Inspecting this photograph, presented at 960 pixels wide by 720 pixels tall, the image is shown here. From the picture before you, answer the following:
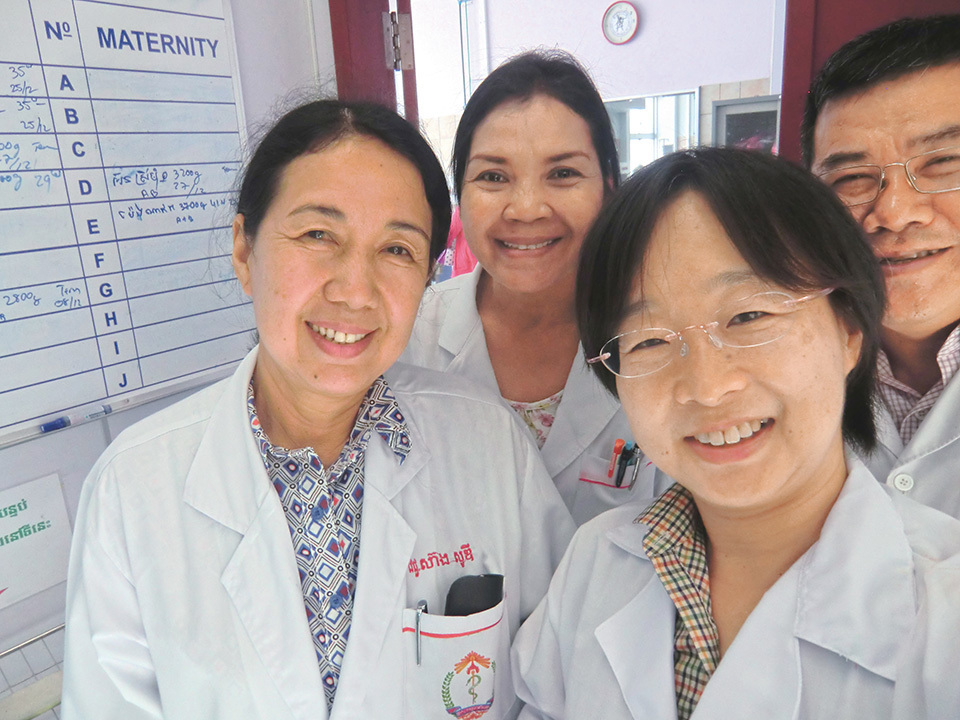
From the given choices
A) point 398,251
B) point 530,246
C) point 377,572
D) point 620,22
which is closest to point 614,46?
point 620,22

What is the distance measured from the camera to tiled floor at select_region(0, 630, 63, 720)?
4.97ft

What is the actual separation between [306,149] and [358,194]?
15cm

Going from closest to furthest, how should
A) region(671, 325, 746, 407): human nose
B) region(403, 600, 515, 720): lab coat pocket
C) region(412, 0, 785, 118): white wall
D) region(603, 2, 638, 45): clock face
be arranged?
1. region(671, 325, 746, 407): human nose
2. region(403, 600, 515, 720): lab coat pocket
3. region(412, 0, 785, 118): white wall
4. region(603, 2, 638, 45): clock face

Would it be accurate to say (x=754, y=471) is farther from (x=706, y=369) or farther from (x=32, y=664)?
(x=32, y=664)

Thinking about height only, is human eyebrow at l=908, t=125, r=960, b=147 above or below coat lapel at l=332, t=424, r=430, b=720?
above

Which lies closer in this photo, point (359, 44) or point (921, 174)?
point (921, 174)

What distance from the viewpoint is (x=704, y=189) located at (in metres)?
1.05

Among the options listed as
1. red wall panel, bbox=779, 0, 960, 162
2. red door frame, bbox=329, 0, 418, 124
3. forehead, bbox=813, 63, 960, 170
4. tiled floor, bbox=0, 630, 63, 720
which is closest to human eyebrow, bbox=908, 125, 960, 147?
forehead, bbox=813, 63, 960, 170

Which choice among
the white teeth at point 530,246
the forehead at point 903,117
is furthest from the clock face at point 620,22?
the forehead at point 903,117

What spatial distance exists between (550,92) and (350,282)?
80 centimetres

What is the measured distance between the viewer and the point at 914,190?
4.24 ft

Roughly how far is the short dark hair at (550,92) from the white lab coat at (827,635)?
1.04 meters

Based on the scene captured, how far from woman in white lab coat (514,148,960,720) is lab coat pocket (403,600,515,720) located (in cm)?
21

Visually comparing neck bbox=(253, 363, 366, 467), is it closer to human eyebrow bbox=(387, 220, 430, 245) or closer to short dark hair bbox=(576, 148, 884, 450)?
human eyebrow bbox=(387, 220, 430, 245)
